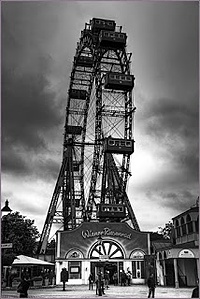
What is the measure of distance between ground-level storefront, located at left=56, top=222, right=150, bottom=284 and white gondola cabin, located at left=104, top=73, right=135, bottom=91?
1128 centimetres

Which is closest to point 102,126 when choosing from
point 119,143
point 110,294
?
point 119,143

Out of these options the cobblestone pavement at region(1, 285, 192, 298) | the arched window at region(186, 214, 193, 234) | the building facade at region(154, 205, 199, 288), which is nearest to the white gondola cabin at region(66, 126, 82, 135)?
the building facade at region(154, 205, 199, 288)

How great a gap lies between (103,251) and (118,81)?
13621 millimetres

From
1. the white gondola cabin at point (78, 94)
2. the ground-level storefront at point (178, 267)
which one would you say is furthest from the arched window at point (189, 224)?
the white gondola cabin at point (78, 94)

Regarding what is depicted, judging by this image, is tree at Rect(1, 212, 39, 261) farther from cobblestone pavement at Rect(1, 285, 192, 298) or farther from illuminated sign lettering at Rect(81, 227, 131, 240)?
cobblestone pavement at Rect(1, 285, 192, 298)

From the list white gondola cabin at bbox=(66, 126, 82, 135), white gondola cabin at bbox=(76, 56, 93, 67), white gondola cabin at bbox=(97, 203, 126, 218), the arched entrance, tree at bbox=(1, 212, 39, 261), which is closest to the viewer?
the arched entrance

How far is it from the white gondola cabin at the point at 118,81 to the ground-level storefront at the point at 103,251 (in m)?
11.3

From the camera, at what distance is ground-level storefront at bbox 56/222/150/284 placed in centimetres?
2750

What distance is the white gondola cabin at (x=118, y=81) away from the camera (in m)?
32.4

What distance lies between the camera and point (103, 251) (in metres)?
28.4

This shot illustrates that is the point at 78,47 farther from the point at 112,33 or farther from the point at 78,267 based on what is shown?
the point at 78,267

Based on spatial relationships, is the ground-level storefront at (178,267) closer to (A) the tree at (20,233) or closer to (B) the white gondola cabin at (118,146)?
(B) the white gondola cabin at (118,146)

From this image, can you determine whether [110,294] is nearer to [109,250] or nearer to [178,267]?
[178,267]

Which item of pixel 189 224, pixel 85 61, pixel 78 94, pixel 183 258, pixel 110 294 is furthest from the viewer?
pixel 78 94
